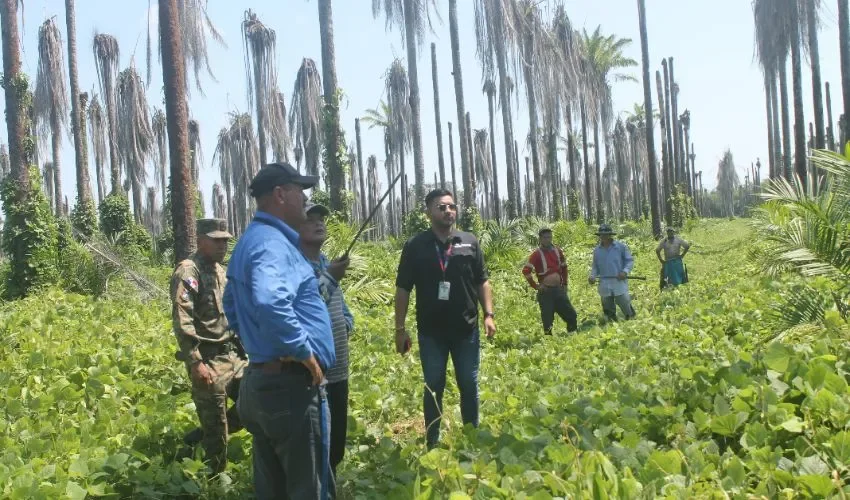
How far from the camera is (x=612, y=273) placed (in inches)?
396

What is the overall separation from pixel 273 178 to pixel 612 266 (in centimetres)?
766

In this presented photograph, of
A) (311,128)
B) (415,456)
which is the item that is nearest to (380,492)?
(415,456)

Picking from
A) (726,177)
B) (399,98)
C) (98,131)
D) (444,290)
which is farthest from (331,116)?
(726,177)

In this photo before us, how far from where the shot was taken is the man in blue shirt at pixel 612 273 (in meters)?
10.1

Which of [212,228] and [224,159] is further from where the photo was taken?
[224,159]

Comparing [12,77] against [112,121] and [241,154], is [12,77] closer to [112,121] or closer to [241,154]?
[112,121]

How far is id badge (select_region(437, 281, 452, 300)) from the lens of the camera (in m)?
4.96

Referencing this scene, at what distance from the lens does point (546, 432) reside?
3930mm

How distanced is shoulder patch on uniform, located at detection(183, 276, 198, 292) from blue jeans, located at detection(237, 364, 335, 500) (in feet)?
5.37

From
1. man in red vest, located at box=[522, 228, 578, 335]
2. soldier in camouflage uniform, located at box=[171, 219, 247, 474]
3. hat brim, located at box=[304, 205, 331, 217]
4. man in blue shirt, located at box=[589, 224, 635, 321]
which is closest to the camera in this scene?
hat brim, located at box=[304, 205, 331, 217]

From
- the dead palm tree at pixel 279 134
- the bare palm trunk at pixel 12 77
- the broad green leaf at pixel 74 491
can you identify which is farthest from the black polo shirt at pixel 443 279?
the dead palm tree at pixel 279 134

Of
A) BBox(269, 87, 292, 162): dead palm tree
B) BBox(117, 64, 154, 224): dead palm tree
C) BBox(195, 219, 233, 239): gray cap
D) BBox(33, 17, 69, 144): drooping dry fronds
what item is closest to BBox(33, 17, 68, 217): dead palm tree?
BBox(33, 17, 69, 144): drooping dry fronds

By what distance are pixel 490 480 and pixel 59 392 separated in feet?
A: 14.6

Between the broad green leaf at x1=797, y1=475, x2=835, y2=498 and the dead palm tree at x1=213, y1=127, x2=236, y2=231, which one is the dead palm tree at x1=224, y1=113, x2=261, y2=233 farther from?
the broad green leaf at x1=797, y1=475, x2=835, y2=498
